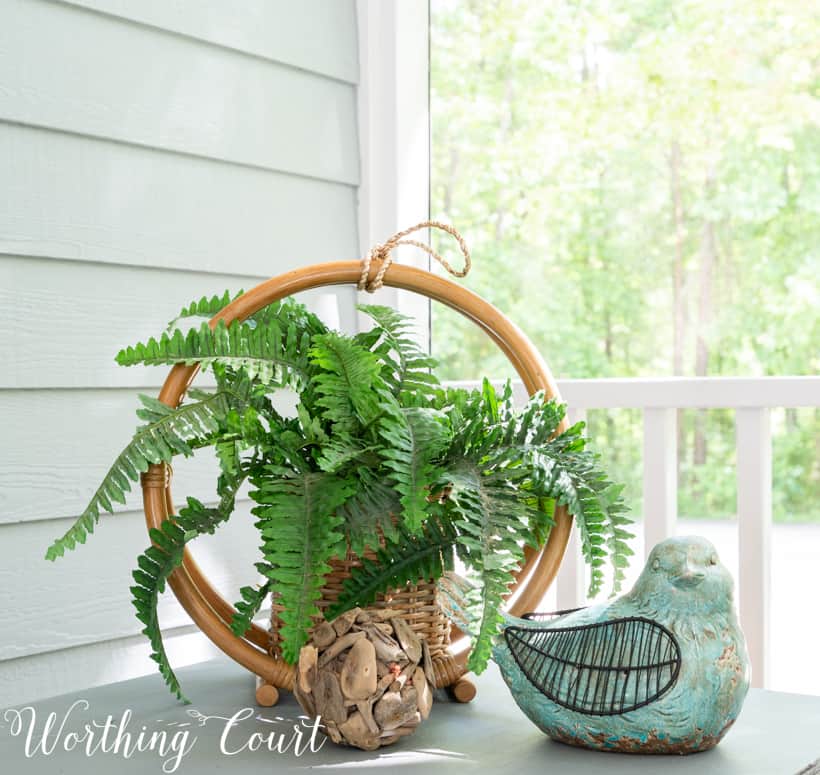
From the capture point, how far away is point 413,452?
0.81 metres

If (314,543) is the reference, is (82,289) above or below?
above

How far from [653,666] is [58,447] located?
0.82m

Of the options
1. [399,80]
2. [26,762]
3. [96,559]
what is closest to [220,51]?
[399,80]

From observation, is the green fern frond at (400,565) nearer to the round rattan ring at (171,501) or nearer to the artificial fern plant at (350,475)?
the artificial fern plant at (350,475)

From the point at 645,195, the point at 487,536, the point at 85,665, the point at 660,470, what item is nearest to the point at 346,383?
the point at 487,536

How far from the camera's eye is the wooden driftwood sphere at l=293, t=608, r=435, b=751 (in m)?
0.77

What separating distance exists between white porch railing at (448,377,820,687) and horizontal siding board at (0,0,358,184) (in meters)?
0.63

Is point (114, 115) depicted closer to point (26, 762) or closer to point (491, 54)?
point (26, 762)

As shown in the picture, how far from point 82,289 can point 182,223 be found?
198 millimetres

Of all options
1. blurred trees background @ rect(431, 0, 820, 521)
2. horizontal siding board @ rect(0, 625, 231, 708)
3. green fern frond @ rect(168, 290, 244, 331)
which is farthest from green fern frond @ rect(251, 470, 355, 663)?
blurred trees background @ rect(431, 0, 820, 521)

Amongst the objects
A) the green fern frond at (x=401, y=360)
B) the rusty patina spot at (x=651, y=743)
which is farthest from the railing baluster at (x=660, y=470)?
the rusty patina spot at (x=651, y=743)

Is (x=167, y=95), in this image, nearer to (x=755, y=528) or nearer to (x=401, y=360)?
(x=401, y=360)

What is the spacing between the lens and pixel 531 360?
3.35 ft

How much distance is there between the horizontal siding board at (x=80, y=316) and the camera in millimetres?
1209
